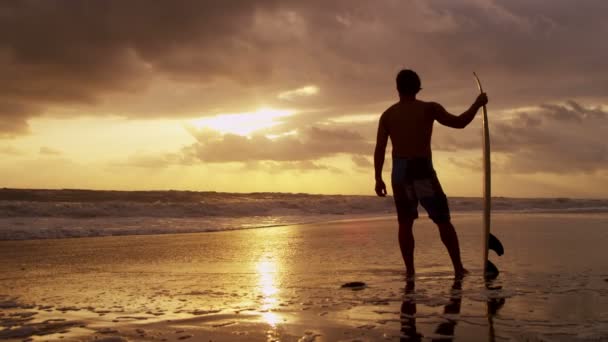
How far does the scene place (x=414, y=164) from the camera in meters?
5.49

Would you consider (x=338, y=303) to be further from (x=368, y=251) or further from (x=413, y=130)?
(x=368, y=251)

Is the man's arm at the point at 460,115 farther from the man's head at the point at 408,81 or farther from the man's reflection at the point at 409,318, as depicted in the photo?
the man's reflection at the point at 409,318

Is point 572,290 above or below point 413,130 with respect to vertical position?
below

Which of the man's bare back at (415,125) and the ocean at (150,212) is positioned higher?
the man's bare back at (415,125)

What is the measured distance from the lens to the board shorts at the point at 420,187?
215 inches

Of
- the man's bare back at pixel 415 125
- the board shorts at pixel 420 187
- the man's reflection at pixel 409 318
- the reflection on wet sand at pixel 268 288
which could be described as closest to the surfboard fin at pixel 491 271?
the board shorts at pixel 420 187

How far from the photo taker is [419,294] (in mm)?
4453

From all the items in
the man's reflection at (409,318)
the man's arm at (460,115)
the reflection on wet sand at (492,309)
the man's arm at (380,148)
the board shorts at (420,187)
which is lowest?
the man's reflection at (409,318)

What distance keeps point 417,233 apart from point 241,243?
131 inches

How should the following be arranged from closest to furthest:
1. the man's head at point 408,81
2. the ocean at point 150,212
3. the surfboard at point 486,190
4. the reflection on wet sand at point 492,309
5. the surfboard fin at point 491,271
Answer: the reflection on wet sand at point 492,309
the surfboard fin at point 491,271
the man's head at point 408,81
the surfboard at point 486,190
the ocean at point 150,212

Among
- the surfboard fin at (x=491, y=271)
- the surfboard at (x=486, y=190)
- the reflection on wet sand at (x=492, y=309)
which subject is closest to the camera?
the reflection on wet sand at (x=492, y=309)

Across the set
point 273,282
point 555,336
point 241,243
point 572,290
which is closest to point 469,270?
point 572,290

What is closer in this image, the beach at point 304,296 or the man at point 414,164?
the beach at point 304,296

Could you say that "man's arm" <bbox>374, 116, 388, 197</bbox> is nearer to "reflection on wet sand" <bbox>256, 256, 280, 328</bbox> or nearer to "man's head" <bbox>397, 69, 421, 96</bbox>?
"man's head" <bbox>397, 69, 421, 96</bbox>
